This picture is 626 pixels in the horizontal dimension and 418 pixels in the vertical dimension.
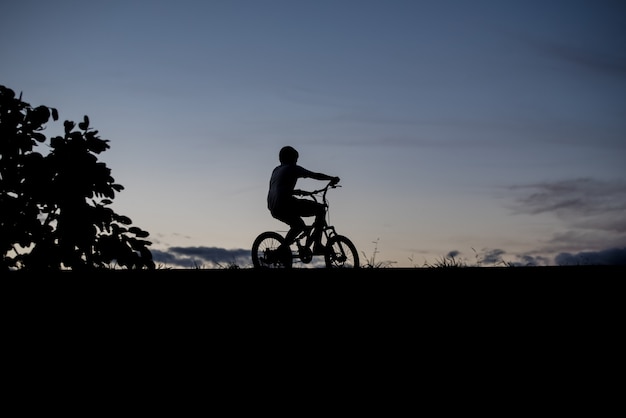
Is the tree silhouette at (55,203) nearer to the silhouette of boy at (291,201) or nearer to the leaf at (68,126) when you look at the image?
the leaf at (68,126)

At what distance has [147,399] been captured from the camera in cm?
315

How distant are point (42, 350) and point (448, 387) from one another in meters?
2.26

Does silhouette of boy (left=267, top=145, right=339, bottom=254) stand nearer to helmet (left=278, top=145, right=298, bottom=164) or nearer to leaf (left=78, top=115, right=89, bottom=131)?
helmet (left=278, top=145, right=298, bottom=164)

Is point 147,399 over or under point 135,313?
under

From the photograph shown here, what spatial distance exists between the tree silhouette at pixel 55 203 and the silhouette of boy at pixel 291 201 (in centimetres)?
271

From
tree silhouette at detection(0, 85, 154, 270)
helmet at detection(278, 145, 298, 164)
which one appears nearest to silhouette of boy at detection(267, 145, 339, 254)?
helmet at detection(278, 145, 298, 164)

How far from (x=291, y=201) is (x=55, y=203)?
12.0 feet

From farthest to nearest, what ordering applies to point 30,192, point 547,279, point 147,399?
point 30,192, point 547,279, point 147,399

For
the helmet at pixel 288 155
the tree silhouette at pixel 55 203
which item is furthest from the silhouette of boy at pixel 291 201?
the tree silhouette at pixel 55 203

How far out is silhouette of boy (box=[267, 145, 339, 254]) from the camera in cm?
970

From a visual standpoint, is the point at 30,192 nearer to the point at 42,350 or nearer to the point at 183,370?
the point at 42,350

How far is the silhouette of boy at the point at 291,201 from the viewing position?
31.8 ft

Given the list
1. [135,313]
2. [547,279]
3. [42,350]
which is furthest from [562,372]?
[42,350]

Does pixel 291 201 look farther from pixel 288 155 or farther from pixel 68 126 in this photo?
pixel 68 126
